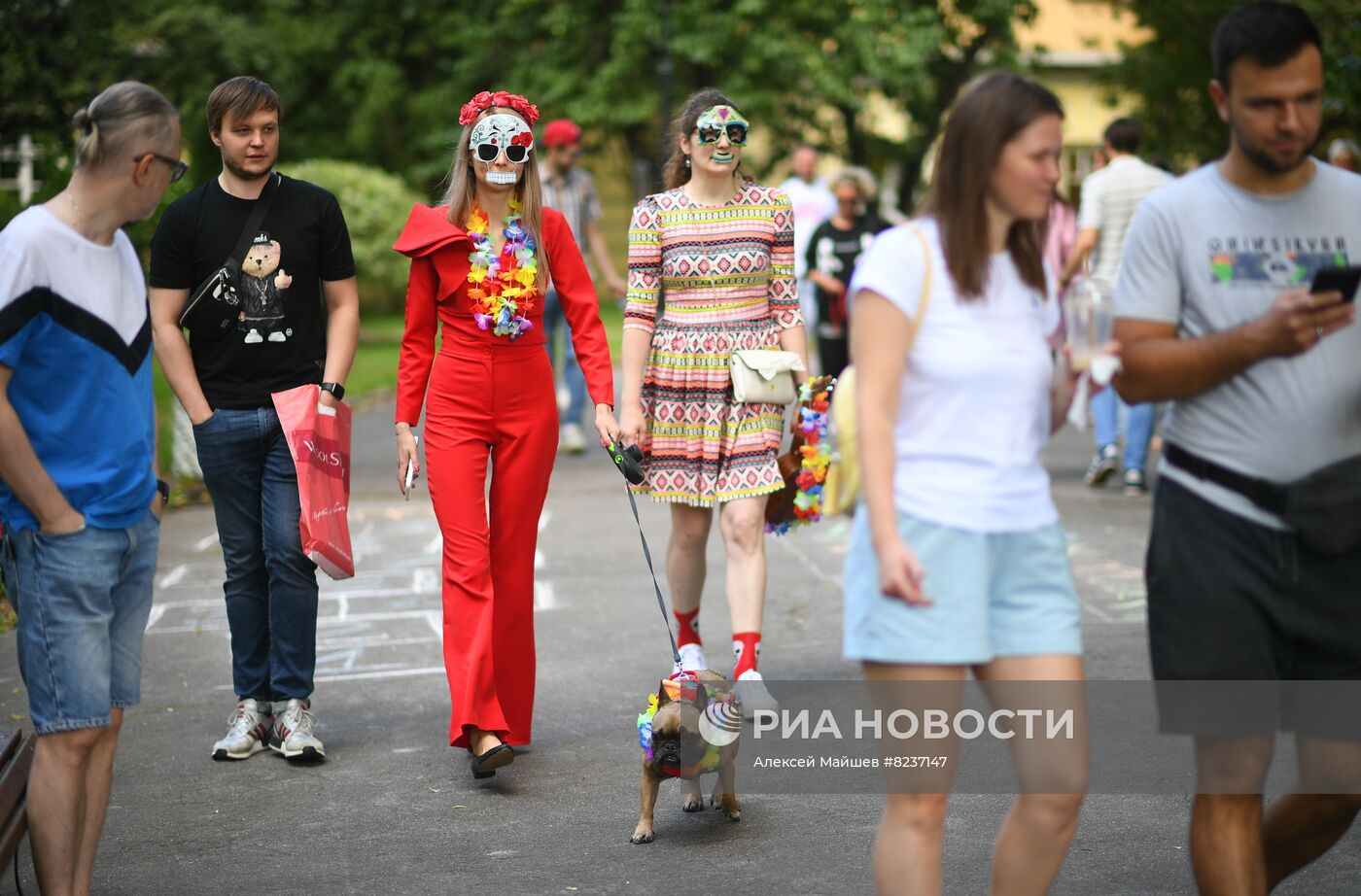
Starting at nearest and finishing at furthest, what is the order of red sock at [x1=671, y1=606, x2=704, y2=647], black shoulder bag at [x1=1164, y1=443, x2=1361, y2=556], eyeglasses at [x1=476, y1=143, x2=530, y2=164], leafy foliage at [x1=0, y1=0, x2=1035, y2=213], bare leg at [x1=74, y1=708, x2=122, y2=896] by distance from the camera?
black shoulder bag at [x1=1164, y1=443, x2=1361, y2=556] < bare leg at [x1=74, y1=708, x2=122, y2=896] < eyeglasses at [x1=476, y1=143, x2=530, y2=164] < red sock at [x1=671, y1=606, x2=704, y2=647] < leafy foliage at [x1=0, y1=0, x2=1035, y2=213]

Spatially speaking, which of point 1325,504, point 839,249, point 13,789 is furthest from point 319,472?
point 839,249

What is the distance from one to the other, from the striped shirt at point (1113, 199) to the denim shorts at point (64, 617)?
27.4 feet

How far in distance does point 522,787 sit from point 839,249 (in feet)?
27.7

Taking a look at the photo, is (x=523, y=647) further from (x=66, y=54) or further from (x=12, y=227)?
(x=66, y=54)

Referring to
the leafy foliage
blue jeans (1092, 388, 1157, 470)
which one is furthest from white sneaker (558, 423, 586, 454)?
the leafy foliage

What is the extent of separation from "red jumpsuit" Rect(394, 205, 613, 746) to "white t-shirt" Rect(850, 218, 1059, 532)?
8.00ft

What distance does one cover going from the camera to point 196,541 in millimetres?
10203

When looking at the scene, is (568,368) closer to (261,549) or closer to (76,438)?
(261,549)

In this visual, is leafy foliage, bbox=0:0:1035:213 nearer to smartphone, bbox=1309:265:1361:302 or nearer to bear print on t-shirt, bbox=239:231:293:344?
bear print on t-shirt, bbox=239:231:293:344

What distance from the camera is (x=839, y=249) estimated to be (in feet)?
43.4

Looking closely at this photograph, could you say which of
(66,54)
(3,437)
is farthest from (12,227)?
(66,54)

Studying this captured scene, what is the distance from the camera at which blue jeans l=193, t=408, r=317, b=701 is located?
231 inches

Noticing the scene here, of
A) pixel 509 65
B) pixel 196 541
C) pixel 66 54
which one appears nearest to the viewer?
pixel 196 541

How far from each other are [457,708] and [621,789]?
2.06 ft
